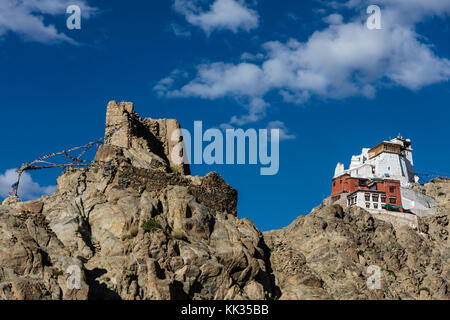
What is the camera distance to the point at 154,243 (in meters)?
46.7

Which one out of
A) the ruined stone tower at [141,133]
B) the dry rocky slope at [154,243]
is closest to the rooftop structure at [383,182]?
the dry rocky slope at [154,243]

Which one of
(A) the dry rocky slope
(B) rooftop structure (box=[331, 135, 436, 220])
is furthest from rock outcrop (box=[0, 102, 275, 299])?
(B) rooftop structure (box=[331, 135, 436, 220])

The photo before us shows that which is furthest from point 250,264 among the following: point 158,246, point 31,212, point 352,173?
point 352,173

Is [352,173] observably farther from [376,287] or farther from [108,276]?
[108,276]

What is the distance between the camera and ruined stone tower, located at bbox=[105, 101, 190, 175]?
60406 mm

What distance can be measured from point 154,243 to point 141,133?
19352 mm

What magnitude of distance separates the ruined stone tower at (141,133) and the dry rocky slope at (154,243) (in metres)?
0.13

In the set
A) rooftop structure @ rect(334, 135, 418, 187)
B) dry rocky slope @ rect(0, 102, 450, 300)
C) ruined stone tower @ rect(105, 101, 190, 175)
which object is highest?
rooftop structure @ rect(334, 135, 418, 187)

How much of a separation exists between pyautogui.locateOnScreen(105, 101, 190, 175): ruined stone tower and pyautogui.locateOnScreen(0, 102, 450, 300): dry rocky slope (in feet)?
0.42

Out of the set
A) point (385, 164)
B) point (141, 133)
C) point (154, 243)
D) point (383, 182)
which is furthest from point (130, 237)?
point (385, 164)

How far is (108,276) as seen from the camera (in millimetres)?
42469

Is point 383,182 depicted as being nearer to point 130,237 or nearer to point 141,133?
point 141,133

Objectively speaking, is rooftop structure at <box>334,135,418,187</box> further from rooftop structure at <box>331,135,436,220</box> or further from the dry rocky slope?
the dry rocky slope

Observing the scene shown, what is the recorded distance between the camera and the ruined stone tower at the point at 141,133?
198ft
